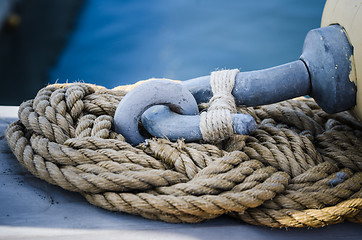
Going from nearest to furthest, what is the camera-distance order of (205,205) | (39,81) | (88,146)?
1. (205,205)
2. (88,146)
3. (39,81)

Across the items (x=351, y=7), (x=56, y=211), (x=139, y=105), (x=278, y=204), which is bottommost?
(x=56, y=211)

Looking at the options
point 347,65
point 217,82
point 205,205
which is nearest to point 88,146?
point 205,205

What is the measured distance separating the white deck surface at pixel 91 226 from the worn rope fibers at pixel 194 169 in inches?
1.1

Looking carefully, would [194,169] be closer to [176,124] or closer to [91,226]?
[176,124]

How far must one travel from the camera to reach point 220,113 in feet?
3.68

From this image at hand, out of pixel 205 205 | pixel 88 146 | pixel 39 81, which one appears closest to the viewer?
pixel 205 205

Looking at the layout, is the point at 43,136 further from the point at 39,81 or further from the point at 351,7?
the point at 39,81

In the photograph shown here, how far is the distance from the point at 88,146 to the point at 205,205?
0.40 meters

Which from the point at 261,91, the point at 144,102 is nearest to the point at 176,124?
the point at 144,102

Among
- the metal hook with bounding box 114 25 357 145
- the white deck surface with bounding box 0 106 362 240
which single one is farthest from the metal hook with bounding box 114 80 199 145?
the white deck surface with bounding box 0 106 362 240

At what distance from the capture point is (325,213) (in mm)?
979

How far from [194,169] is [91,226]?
1.09 feet

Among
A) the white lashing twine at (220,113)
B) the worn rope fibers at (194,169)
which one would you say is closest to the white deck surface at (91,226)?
the worn rope fibers at (194,169)

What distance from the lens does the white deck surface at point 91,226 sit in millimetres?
954
